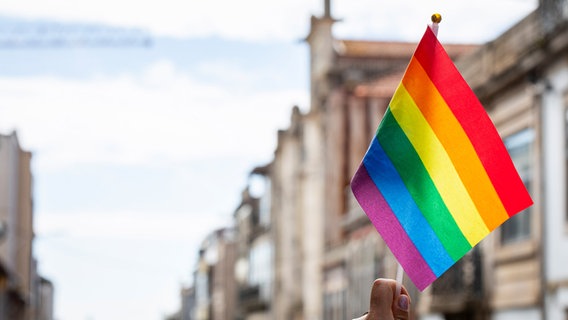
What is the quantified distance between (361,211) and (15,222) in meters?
28.2

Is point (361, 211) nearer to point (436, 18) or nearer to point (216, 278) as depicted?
point (436, 18)

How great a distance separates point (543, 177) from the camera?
2439 centimetres

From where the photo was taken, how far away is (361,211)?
1672 inches

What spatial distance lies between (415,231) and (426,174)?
0.28m

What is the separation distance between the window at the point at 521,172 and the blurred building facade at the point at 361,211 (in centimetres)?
3

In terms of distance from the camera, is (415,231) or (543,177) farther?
(543,177)

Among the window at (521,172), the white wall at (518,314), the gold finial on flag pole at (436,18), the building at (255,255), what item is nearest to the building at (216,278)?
the building at (255,255)

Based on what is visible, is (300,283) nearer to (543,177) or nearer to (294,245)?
(294,245)

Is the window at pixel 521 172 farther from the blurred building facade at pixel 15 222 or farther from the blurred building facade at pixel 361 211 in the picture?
the blurred building facade at pixel 15 222

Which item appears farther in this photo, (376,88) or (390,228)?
(376,88)

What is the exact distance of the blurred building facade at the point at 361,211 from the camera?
24234 millimetres

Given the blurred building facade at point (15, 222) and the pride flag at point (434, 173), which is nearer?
the pride flag at point (434, 173)

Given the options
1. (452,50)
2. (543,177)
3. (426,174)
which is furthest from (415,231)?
(452,50)

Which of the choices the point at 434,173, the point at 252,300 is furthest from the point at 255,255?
the point at 434,173
